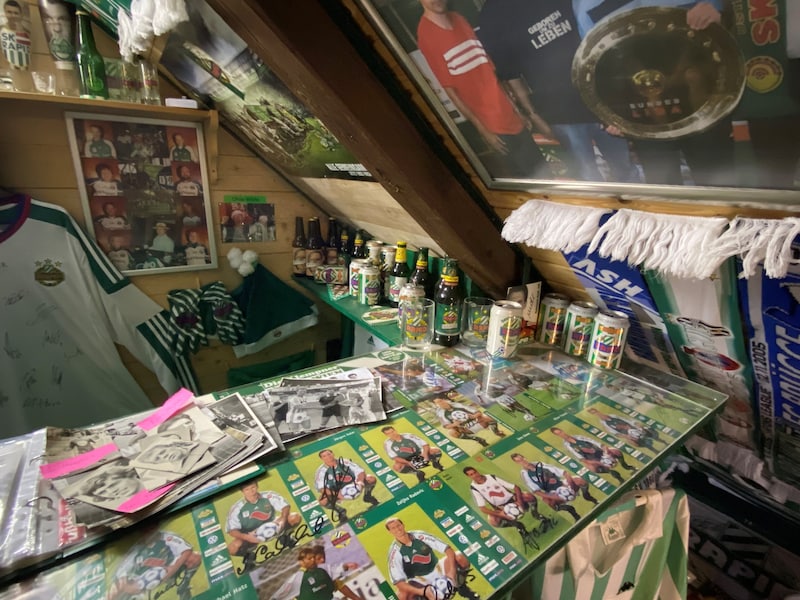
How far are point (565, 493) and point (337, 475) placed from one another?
424 mm

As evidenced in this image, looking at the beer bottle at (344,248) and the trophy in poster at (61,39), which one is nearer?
the trophy in poster at (61,39)

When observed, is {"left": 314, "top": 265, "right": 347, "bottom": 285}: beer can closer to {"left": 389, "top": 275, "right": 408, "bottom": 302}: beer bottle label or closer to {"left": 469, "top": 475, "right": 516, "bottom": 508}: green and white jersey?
{"left": 389, "top": 275, "right": 408, "bottom": 302}: beer bottle label

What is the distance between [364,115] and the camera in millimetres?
842

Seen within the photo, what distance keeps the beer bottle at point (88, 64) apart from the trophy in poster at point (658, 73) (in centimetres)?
155

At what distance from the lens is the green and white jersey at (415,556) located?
554 mm

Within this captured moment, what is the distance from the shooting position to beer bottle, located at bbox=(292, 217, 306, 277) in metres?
1.97

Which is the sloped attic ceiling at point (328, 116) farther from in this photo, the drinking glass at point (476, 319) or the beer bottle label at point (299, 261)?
the beer bottle label at point (299, 261)

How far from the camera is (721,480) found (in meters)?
1.42

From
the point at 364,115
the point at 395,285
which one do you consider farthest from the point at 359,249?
the point at 364,115

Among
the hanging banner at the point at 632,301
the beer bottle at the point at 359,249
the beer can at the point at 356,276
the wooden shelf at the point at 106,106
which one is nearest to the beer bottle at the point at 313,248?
the beer bottle at the point at 359,249

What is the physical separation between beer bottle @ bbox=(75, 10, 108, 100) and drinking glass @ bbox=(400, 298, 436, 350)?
4.23 ft

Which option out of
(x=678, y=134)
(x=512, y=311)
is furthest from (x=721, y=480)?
(x=678, y=134)

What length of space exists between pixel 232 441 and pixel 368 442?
0.27 m

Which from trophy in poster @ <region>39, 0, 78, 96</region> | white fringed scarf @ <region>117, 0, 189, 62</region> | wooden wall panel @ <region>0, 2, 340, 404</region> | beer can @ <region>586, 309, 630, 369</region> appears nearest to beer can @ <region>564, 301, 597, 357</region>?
beer can @ <region>586, 309, 630, 369</region>
